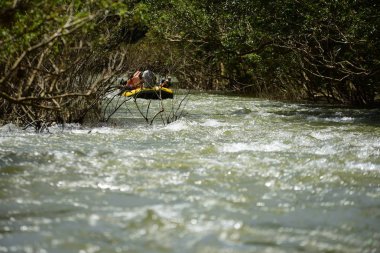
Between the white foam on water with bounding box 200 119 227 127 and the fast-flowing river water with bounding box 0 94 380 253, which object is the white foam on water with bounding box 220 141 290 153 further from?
the white foam on water with bounding box 200 119 227 127

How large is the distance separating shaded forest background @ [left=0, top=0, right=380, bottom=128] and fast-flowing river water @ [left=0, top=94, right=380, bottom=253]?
112 cm

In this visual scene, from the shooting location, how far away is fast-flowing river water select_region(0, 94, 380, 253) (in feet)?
15.3

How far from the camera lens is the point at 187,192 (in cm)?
614

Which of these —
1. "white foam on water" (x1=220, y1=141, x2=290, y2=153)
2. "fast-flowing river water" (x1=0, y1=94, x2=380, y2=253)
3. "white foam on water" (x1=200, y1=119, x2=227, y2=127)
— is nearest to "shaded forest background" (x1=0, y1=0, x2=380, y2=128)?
"fast-flowing river water" (x1=0, y1=94, x2=380, y2=253)

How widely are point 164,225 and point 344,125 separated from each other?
9.77m

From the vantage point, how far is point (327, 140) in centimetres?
1058

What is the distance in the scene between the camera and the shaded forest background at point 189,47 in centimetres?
775

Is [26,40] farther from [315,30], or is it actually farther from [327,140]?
[315,30]

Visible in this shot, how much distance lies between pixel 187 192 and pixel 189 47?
21.0 metres

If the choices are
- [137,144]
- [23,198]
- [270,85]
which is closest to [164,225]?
[23,198]

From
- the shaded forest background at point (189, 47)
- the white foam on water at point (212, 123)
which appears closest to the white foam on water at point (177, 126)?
the white foam on water at point (212, 123)

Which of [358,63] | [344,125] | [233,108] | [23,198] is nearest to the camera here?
[23,198]

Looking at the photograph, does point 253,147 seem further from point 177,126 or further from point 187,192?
point 177,126

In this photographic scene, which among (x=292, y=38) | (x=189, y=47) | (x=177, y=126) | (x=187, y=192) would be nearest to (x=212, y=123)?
(x=177, y=126)
